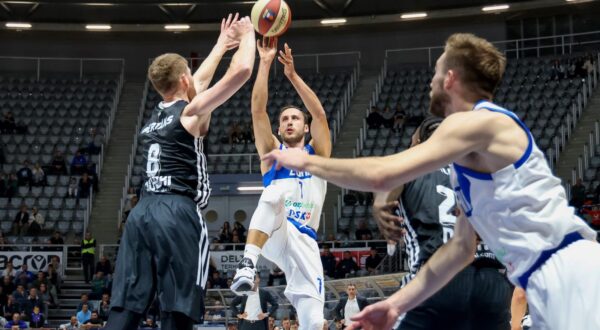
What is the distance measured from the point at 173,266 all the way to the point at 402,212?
62.9 inches

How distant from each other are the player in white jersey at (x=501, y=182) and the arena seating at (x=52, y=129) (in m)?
22.5

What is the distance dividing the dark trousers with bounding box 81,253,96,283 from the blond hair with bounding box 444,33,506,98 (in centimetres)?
2090

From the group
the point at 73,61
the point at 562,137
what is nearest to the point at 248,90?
the point at 73,61

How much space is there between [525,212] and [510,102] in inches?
981

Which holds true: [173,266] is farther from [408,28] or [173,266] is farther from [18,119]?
[408,28]

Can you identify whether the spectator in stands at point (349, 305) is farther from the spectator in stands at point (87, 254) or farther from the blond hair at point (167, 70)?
the blond hair at point (167, 70)

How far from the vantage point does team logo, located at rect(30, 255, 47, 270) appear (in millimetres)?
23609

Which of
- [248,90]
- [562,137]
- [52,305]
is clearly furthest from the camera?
[248,90]

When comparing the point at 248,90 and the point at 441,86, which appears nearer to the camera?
the point at 441,86

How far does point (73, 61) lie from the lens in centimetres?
3472

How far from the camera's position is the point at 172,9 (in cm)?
3288

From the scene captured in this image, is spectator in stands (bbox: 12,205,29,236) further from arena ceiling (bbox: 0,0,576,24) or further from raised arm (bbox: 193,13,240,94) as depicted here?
raised arm (bbox: 193,13,240,94)

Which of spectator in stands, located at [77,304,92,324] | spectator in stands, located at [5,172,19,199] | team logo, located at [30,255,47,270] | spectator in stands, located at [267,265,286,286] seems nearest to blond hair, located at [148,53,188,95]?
spectator in stands, located at [77,304,92,324]

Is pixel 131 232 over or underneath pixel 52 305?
over
